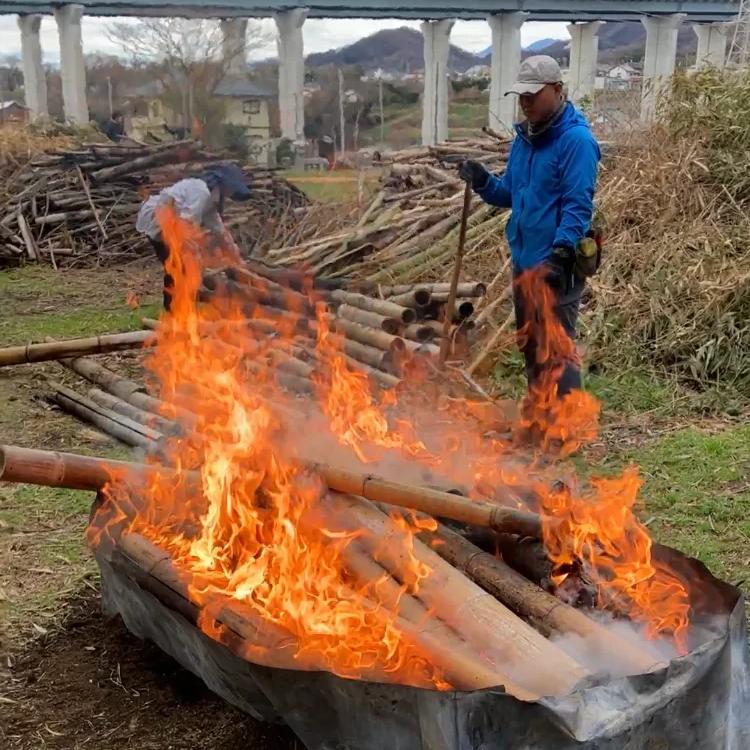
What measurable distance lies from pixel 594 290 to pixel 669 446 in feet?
9.00

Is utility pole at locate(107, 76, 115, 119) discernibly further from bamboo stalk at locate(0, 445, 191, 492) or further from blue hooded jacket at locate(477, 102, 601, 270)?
bamboo stalk at locate(0, 445, 191, 492)

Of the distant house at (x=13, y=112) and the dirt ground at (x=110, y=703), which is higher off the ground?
the distant house at (x=13, y=112)

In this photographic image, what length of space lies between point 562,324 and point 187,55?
8367 millimetres

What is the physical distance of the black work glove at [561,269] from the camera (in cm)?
517

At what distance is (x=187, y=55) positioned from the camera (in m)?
11.9

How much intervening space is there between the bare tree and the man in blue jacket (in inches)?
271

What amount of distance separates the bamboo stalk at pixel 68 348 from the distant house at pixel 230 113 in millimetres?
6876

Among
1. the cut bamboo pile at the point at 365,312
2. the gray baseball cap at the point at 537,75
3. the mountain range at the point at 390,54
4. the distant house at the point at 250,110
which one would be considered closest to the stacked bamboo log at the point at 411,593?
the gray baseball cap at the point at 537,75

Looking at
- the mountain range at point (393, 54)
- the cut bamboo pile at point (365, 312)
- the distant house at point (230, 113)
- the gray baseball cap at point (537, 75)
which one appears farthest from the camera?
the mountain range at point (393, 54)

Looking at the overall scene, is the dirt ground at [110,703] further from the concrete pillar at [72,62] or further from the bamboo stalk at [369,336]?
the concrete pillar at [72,62]

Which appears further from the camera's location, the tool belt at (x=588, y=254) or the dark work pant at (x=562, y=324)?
the dark work pant at (x=562, y=324)

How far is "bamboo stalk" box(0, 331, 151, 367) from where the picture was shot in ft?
22.7

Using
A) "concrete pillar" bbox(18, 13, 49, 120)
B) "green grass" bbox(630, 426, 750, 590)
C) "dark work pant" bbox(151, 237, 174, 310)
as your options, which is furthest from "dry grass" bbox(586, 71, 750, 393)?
"concrete pillar" bbox(18, 13, 49, 120)

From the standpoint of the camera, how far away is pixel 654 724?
Result: 2357 millimetres
